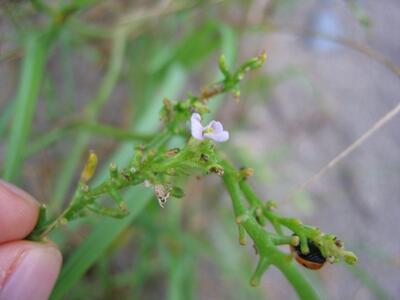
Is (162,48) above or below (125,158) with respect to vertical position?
above

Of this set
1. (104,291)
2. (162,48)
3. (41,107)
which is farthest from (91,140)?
(104,291)

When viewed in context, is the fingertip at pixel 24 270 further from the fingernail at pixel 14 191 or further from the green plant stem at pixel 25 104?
the green plant stem at pixel 25 104

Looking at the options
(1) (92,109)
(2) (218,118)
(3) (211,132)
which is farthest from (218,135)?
(2) (218,118)

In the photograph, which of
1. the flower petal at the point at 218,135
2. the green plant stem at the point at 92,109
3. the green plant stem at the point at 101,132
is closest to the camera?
the flower petal at the point at 218,135

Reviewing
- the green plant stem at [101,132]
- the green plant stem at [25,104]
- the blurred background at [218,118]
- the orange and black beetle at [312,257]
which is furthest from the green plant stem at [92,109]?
the orange and black beetle at [312,257]

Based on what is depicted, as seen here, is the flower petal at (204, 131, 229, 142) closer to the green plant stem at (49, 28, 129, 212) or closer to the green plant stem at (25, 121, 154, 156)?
the green plant stem at (25, 121, 154, 156)

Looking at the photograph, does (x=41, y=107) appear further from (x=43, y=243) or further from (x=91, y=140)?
(x=43, y=243)
